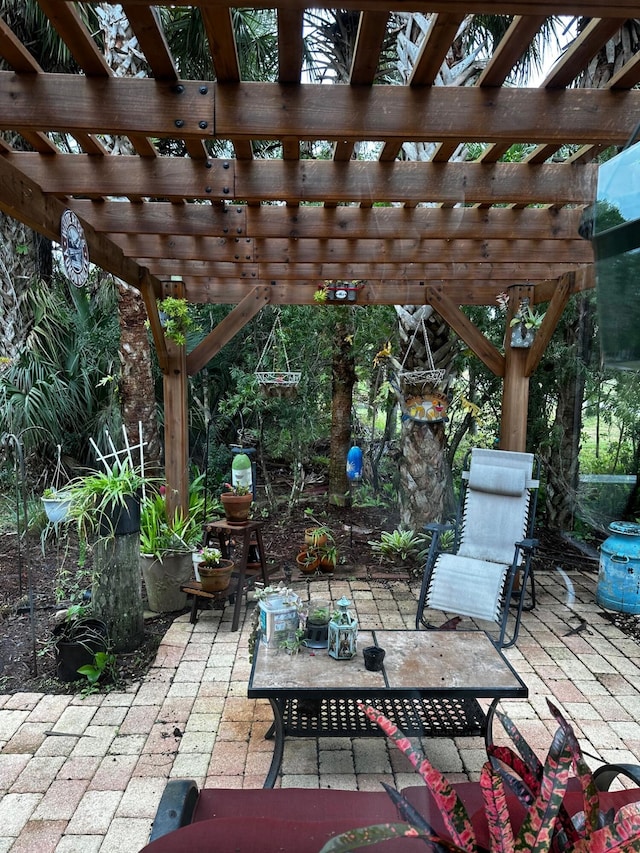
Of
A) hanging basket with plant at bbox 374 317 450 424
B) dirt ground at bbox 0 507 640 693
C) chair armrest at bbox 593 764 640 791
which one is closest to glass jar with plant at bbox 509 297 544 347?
hanging basket with plant at bbox 374 317 450 424

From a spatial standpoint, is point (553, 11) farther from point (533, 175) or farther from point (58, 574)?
point (58, 574)

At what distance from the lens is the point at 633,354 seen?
0.74 metres

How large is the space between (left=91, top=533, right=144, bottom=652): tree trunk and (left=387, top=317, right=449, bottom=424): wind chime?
2.45 metres

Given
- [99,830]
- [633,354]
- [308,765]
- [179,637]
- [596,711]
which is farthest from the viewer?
[179,637]

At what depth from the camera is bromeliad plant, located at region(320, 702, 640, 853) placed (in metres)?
0.81

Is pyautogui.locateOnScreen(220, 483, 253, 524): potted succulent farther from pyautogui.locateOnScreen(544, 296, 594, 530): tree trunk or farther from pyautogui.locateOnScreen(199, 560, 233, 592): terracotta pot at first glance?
pyautogui.locateOnScreen(544, 296, 594, 530): tree trunk

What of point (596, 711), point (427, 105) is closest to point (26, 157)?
point (427, 105)

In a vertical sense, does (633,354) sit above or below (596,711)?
above

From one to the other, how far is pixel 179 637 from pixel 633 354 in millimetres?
3223

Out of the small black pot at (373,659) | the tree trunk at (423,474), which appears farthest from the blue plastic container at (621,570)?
the small black pot at (373,659)

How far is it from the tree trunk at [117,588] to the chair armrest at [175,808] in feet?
5.98

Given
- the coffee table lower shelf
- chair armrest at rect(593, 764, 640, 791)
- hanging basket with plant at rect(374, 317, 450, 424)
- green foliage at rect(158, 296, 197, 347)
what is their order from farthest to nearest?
hanging basket with plant at rect(374, 317, 450, 424) < green foliage at rect(158, 296, 197, 347) < the coffee table lower shelf < chair armrest at rect(593, 764, 640, 791)

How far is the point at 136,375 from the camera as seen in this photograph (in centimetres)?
492

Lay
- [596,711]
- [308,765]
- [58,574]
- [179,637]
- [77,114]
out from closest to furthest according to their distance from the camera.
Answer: [77,114], [308,765], [596,711], [179,637], [58,574]
